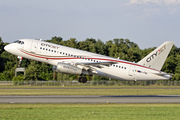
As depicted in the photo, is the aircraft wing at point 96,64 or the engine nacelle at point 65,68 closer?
the engine nacelle at point 65,68

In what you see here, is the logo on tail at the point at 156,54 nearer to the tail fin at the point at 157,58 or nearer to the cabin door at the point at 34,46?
the tail fin at the point at 157,58

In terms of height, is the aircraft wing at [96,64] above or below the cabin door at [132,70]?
above

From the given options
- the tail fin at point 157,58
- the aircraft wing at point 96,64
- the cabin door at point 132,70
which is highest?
the tail fin at point 157,58

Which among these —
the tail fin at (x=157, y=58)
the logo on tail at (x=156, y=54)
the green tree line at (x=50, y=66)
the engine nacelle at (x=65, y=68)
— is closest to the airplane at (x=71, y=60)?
the engine nacelle at (x=65, y=68)

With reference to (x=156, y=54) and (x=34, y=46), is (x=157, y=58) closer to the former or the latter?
(x=156, y=54)

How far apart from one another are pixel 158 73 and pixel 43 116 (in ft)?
78.6

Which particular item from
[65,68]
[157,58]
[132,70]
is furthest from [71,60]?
[157,58]

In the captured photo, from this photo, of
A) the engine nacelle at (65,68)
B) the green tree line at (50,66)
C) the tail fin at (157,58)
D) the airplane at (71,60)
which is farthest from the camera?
the green tree line at (50,66)

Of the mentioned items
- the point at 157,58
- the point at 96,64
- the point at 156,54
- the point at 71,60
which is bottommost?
the point at 96,64

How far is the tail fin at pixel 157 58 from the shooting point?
49250mm

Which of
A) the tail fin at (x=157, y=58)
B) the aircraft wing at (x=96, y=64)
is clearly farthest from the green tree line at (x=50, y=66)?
the aircraft wing at (x=96, y=64)

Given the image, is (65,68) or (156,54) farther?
(156,54)

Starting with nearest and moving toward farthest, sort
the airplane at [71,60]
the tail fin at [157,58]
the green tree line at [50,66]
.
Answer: the airplane at [71,60], the tail fin at [157,58], the green tree line at [50,66]

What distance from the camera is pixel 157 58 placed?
163ft
